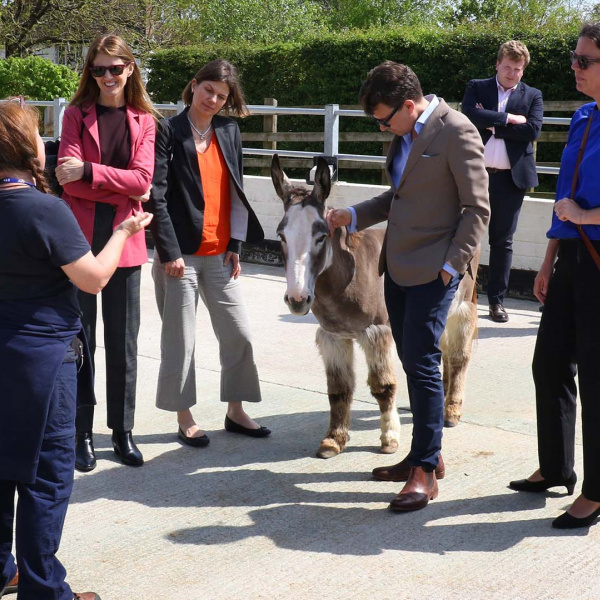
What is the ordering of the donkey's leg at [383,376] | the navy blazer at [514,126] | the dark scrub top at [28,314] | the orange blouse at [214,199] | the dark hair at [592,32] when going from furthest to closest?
1. the navy blazer at [514,126]
2. the donkey's leg at [383,376]
3. the orange blouse at [214,199]
4. the dark hair at [592,32]
5. the dark scrub top at [28,314]

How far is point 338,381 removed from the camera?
197 inches

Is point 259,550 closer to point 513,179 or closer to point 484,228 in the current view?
point 484,228

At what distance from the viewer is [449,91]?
17.3 meters

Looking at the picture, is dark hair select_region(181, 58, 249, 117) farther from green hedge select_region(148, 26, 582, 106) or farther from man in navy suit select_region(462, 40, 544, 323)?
green hedge select_region(148, 26, 582, 106)

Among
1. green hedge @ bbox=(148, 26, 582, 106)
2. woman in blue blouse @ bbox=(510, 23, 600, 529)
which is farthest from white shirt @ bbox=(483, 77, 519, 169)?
green hedge @ bbox=(148, 26, 582, 106)

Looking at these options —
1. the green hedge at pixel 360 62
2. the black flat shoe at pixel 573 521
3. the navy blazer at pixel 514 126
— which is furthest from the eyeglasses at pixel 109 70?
the green hedge at pixel 360 62

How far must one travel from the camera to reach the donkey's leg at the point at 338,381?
16.4ft

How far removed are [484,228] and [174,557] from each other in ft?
6.65

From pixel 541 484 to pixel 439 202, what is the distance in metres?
1.51

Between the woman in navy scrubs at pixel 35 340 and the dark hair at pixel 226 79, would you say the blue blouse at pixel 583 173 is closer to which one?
the dark hair at pixel 226 79

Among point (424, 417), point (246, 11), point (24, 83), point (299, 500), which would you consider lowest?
point (299, 500)

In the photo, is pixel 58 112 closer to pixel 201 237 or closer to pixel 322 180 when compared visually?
pixel 201 237

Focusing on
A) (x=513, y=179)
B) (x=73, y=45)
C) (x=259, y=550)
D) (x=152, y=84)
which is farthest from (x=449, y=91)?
(x=259, y=550)

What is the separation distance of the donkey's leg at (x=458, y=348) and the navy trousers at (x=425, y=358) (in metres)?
1.37
